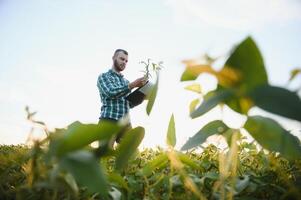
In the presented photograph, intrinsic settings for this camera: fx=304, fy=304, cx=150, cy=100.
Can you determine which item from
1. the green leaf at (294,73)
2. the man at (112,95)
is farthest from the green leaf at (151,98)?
the man at (112,95)

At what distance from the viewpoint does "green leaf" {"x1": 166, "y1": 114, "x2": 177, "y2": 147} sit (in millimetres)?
586

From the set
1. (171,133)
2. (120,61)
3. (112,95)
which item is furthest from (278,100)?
(120,61)

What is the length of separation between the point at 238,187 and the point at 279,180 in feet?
0.67

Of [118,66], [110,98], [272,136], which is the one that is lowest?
[272,136]

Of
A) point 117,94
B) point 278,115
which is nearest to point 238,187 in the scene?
point 278,115

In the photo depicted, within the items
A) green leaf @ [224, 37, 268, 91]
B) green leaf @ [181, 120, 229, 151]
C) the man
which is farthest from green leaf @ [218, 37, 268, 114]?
the man

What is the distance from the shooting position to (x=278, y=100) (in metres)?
0.31

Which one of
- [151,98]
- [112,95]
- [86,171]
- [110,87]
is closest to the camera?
[86,171]

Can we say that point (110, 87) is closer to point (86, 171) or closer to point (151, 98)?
point (151, 98)

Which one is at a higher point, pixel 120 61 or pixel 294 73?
pixel 120 61

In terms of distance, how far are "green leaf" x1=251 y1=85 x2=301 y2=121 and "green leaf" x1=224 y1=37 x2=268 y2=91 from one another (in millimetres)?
21

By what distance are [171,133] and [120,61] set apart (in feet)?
11.5

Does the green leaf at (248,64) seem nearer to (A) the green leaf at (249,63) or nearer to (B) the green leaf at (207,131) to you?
(A) the green leaf at (249,63)

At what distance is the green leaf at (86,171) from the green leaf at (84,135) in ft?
0.06
